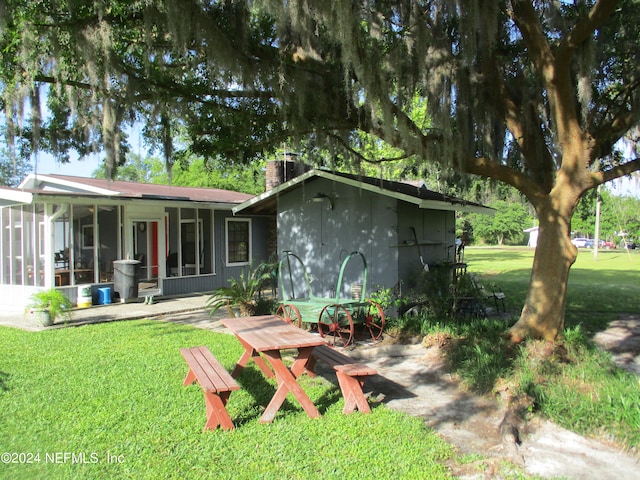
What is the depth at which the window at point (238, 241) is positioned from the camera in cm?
1498

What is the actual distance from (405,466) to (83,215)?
444 inches

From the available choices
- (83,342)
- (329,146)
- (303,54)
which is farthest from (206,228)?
(303,54)

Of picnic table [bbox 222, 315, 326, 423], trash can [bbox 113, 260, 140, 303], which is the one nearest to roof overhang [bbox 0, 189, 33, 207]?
trash can [bbox 113, 260, 140, 303]

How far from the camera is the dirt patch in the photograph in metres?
3.51

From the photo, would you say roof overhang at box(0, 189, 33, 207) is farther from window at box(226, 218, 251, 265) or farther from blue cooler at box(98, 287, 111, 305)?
window at box(226, 218, 251, 265)

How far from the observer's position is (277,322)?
563 centimetres

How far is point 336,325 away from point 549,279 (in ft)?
10.5

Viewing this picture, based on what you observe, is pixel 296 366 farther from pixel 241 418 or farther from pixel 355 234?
pixel 355 234

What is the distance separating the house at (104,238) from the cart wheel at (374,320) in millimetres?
6684

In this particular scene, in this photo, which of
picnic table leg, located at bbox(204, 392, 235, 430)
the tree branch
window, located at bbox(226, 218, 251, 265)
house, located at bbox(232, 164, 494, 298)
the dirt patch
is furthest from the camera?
window, located at bbox(226, 218, 251, 265)

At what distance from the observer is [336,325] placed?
7574 millimetres

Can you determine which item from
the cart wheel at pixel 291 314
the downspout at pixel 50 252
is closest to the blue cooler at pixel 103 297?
the downspout at pixel 50 252

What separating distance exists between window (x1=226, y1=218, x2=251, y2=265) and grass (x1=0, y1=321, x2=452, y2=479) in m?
8.93

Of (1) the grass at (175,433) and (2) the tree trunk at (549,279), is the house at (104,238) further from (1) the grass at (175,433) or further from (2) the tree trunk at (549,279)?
(2) the tree trunk at (549,279)
